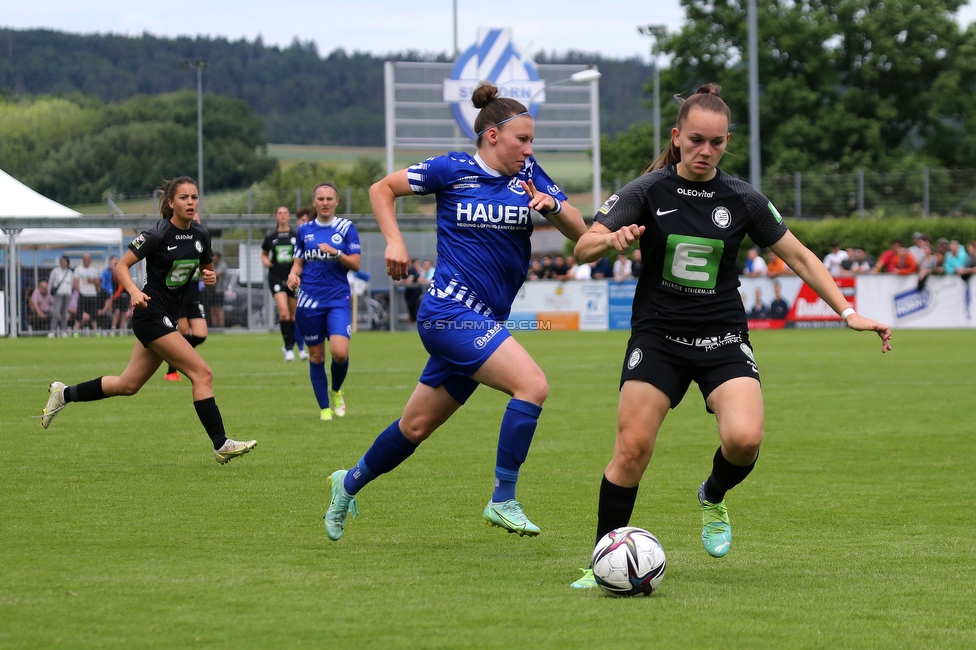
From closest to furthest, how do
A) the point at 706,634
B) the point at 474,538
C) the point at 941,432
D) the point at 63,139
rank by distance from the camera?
1. the point at 706,634
2. the point at 474,538
3. the point at 941,432
4. the point at 63,139

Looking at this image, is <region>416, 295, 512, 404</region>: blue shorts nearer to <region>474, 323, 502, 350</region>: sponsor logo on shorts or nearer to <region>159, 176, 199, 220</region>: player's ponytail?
<region>474, 323, 502, 350</region>: sponsor logo on shorts

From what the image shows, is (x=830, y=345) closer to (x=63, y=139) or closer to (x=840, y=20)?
(x=840, y=20)

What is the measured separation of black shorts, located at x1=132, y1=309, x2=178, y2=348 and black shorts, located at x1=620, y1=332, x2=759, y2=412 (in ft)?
15.6

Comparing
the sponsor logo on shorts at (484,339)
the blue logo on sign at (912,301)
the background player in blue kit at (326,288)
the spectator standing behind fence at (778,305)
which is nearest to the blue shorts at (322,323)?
the background player in blue kit at (326,288)

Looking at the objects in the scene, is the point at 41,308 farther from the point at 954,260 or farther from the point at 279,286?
the point at 954,260

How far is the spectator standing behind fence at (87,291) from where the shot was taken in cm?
3083

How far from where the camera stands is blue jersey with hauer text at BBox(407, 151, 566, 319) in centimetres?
620

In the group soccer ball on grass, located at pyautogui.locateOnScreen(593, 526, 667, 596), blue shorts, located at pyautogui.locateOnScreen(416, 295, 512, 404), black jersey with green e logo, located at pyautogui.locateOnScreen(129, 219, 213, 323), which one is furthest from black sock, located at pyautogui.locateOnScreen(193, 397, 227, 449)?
soccer ball on grass, located at pyautogui.locateOnScreen(593, 526, 667, 596)

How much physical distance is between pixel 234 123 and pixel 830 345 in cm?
8633

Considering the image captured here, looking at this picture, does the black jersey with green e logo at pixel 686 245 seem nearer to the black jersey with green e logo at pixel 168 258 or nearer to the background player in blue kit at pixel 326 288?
the black jersey with green e logo at pixel 168 258

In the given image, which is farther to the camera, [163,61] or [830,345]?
[163,61]

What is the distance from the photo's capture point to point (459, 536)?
6.37 meters

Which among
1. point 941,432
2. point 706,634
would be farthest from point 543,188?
point 941,432

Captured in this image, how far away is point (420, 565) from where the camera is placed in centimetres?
557
